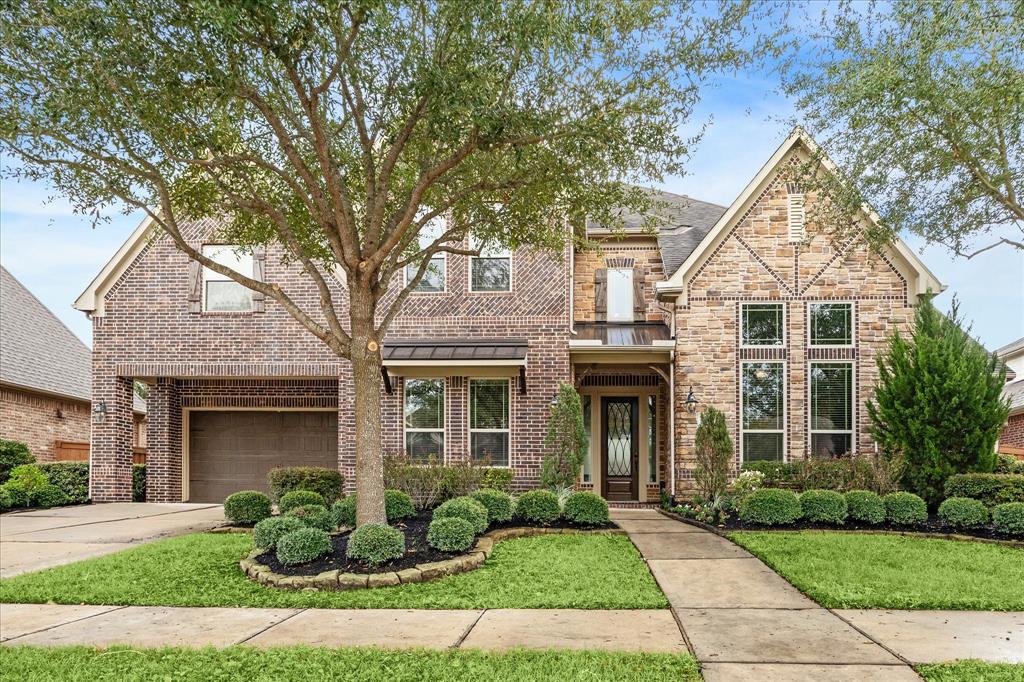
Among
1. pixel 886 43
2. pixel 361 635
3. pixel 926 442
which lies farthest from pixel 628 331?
pixel 361 635

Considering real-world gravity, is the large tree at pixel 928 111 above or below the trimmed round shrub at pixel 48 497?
above

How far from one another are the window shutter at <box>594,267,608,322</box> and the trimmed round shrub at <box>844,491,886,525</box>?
6.33 metres

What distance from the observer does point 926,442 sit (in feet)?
42.3

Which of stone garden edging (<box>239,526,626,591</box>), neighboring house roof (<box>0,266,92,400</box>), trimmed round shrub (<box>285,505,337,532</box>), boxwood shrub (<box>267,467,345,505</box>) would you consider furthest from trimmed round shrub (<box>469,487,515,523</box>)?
neighboring house roof (<box>0,266,92,400</box>)

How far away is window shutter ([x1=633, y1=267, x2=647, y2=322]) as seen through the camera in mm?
16484

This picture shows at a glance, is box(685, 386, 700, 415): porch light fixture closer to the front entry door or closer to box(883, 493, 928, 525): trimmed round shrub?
the front entry door

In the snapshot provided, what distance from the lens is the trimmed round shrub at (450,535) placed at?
914cm

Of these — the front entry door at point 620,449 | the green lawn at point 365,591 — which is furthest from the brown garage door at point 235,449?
the green lawn at point 365,591

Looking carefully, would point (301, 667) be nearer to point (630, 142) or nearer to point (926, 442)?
point (630, 142)

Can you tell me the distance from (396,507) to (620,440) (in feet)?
22.5

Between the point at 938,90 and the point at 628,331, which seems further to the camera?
the point at 628,331

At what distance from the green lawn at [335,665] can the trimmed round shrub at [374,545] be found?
104 inches

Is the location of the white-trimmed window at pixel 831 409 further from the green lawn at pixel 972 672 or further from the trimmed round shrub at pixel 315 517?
the green lawn at pixel 972 672

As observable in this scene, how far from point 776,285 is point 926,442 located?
13.1 ft
